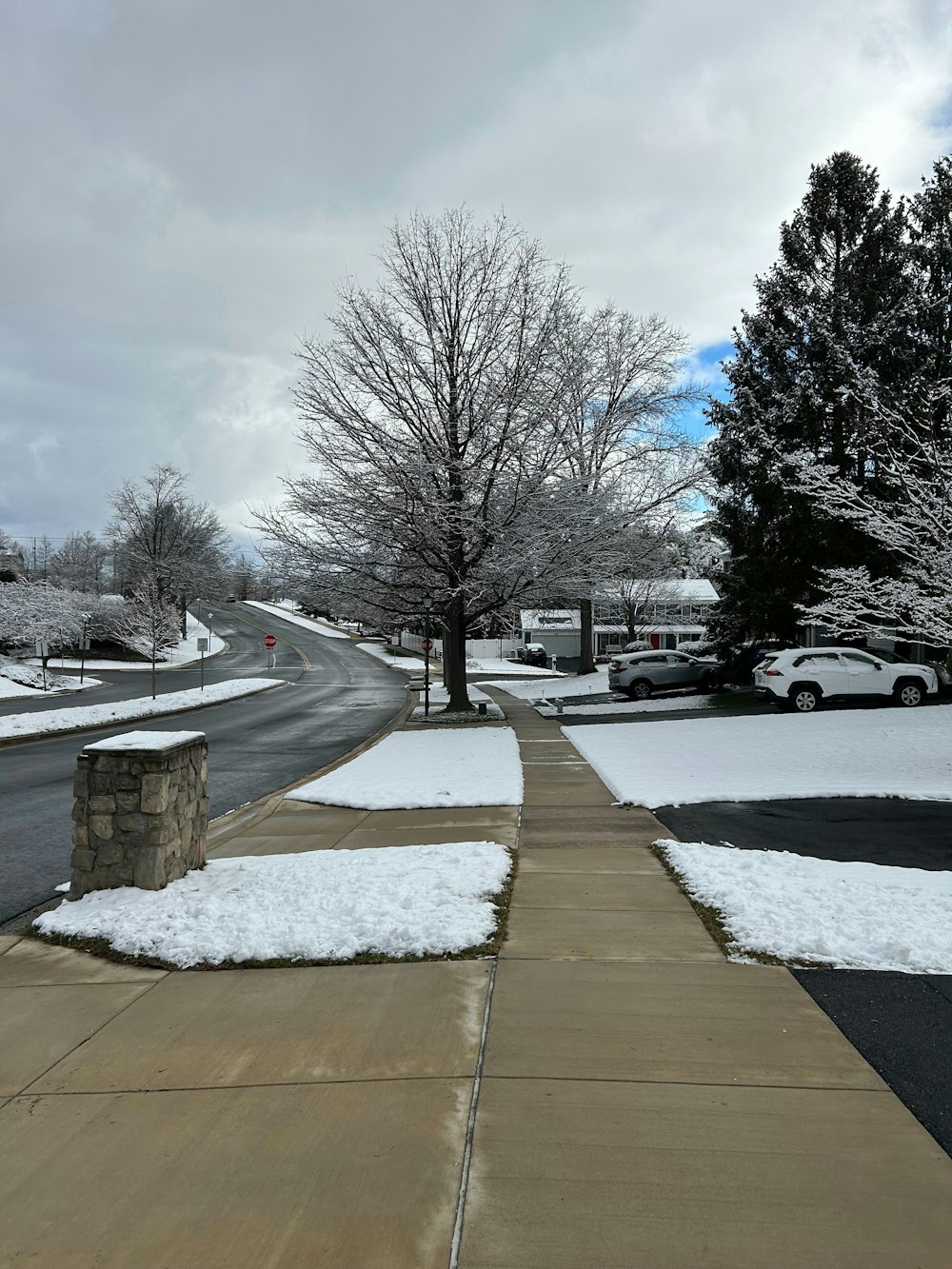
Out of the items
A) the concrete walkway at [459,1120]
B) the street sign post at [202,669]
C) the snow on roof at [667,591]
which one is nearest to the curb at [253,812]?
the concrete walkway at [459,1120]

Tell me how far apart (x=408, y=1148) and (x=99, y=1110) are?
130 centimetres

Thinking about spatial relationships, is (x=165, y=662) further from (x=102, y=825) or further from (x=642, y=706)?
(x=102, y=825)

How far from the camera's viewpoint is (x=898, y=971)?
4449mm

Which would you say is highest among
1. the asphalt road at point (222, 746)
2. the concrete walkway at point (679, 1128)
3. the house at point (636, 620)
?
the house at point (636, 620)

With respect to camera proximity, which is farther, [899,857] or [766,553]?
[766,553]

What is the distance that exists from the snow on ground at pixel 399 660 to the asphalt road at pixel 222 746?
2.71 m

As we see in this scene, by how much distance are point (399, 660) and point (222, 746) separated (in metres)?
39.6

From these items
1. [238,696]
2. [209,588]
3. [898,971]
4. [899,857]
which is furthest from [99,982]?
[209,588]

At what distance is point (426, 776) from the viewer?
1177 cm

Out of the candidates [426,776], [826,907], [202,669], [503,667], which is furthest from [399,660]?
→ [826,907]

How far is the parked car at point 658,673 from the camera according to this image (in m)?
26.1

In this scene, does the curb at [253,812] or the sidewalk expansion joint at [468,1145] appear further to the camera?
the curb at [253,812]

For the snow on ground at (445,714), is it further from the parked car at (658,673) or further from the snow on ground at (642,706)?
the parked car at (658,673)

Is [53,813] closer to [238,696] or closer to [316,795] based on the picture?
[316,795]
